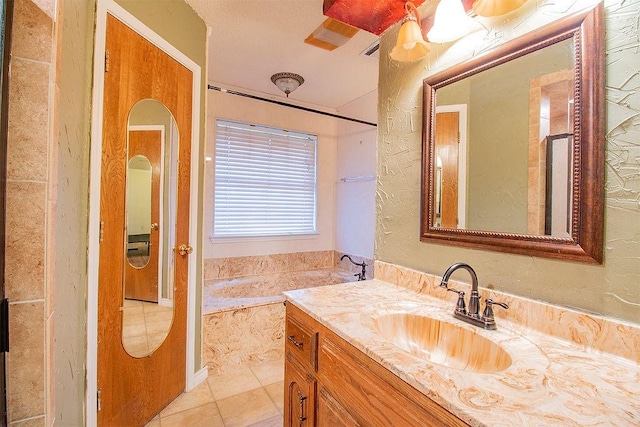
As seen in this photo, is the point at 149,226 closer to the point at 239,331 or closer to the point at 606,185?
the point at 239,331

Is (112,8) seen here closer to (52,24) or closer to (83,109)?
(83,109)

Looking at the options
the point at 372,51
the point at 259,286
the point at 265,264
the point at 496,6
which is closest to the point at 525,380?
the point at 496,6

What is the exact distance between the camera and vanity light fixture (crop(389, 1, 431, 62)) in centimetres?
124

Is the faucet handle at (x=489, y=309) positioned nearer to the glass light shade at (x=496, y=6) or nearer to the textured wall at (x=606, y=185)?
the textured wall at (x=606, y=185)

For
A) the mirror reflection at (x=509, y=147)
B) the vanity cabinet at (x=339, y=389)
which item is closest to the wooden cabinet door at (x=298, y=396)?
the vanity cabinet at (x=339, y=389)

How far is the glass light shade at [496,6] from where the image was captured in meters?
0.96

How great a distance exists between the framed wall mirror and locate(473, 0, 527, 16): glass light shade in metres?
0.11

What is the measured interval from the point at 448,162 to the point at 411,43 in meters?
0.54

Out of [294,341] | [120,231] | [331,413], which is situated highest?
[120,231]

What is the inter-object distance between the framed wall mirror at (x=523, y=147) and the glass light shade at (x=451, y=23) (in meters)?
0.13

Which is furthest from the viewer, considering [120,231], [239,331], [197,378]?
[239,331]

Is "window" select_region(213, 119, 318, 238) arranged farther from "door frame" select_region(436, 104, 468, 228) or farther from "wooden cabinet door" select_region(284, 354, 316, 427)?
"door frame" select_region(436, 104, 468, 228)

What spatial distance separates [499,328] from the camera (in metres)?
0.95

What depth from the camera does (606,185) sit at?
2.64ft
